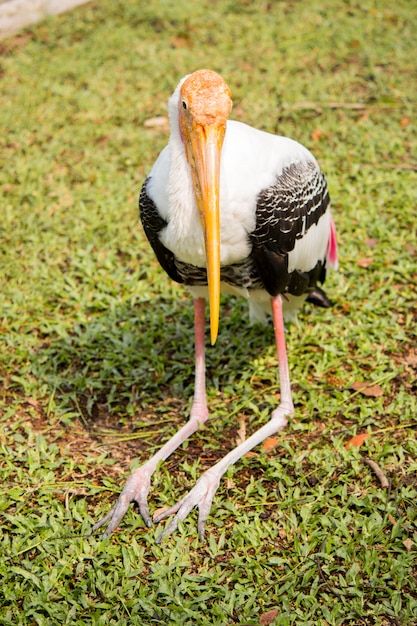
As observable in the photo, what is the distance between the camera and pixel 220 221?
295cm

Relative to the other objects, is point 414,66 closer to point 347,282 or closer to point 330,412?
point 347,282

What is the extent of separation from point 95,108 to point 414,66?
283 centimetres

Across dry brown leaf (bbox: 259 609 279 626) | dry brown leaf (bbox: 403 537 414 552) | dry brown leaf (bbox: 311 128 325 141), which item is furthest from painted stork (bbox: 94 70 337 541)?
dry brown leaf (bbox: 311 128 325 141)

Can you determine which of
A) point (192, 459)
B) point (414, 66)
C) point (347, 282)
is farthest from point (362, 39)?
point (192, 459)

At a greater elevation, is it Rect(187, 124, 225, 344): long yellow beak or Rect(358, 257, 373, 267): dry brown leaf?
Rect(187, 124, 225, 344): long yellow beak

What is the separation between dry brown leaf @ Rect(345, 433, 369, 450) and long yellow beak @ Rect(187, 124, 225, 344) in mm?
1061

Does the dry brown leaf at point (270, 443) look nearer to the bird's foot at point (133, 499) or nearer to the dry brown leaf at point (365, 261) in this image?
the bird's foot at point (133, 499)

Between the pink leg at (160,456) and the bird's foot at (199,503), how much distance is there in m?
0.10

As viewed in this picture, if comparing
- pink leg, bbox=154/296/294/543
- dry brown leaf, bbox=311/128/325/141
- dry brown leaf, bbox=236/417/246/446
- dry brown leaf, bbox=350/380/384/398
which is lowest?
dry brown leaf, bbox=236/417/246/446

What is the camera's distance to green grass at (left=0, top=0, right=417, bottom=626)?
288cm

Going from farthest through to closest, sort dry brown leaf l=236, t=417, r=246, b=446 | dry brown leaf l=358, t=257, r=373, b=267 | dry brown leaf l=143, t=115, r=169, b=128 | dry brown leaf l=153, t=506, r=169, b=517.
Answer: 1. dry brown leaf l=143, t=115, r=169, b=128
2. dry brown leaf l=358, t=257, r=373, b=267
3. dry brown leaf l=236, t=417, r=246, b=446
4. dry brown leaf l=153, t=506, r=169, b=517

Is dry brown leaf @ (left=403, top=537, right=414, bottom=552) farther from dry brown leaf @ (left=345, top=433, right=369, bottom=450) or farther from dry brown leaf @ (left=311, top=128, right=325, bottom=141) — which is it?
dry brown leaf @ (left=311, top=128, right=325, bottom=141)

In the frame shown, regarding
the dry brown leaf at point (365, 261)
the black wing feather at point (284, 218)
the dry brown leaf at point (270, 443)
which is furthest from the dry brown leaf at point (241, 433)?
the dry brown leaf at point (365, 261)

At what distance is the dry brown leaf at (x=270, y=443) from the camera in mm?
3533
